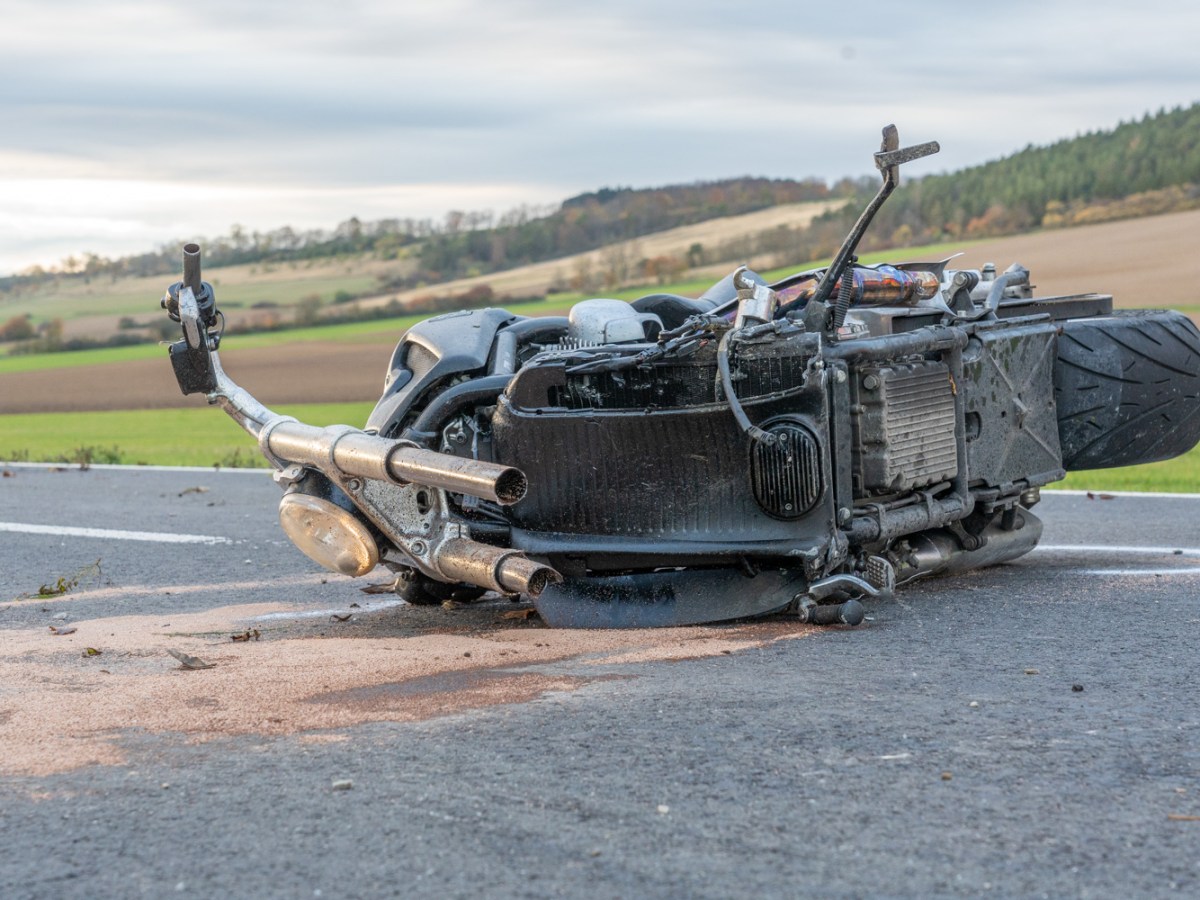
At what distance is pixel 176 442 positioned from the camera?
26.9 metres

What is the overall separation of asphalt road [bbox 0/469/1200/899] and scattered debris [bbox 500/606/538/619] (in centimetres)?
157

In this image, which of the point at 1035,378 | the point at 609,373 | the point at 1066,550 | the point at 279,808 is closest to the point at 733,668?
the point at 609,373

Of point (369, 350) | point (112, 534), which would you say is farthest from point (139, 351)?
point (112, 534)

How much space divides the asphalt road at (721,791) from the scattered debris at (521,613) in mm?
1573

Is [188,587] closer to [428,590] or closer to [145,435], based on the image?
[428,590]

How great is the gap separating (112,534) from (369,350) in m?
32.0

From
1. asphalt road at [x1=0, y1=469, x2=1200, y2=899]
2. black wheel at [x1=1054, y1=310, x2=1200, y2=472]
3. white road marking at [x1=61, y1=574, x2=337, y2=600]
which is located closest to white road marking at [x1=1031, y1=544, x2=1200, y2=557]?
black wheel at [x1=1054, y1=310, x2=1200, y2=472]

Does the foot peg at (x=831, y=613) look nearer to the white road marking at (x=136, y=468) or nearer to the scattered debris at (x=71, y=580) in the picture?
the scattered debris at (x=71, y=580)

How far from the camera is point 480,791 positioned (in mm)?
4164

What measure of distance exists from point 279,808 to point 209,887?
517 mm

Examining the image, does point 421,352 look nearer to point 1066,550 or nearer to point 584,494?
point 584,494

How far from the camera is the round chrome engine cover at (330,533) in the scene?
22.4 ft

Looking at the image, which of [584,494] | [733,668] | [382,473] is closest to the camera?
[733,668]

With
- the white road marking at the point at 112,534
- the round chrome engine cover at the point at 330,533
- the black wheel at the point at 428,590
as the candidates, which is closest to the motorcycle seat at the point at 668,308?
the black wheel at the point at 428,590
